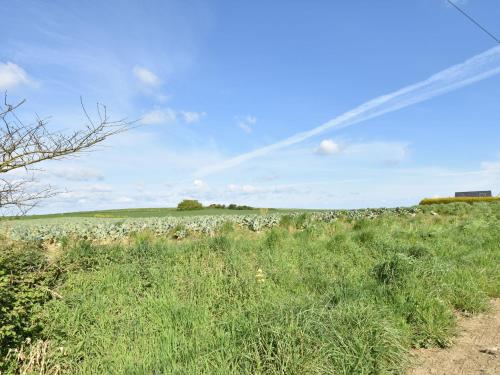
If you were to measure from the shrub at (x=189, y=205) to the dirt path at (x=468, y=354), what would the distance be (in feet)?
86.1

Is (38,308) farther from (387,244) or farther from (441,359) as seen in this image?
(387,244)

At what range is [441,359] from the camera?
434 cm

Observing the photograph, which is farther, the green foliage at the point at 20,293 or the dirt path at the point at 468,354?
the green foliage at the point at 20,293

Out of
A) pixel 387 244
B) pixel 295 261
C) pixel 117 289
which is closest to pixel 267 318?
pixel 117 289

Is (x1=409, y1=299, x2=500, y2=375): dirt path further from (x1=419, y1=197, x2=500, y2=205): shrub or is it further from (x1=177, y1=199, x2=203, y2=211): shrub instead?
(x1=419, y1=197, x2=500, y2=205): shrub

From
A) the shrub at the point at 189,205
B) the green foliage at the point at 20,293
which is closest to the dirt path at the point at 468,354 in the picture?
the green foliage at the point at 20,293

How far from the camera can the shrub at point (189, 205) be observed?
100 feet

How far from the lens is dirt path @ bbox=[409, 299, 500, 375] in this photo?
4082 millimetres

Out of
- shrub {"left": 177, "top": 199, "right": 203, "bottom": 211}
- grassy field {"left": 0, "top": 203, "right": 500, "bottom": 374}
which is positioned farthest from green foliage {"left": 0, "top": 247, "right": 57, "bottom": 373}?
shrub {"left": 177, "top": 199, "right": 203, "bottom": 211}

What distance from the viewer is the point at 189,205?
30.6 meters

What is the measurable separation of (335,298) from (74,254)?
5.08 m

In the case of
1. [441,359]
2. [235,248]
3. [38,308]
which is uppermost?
[235,248]

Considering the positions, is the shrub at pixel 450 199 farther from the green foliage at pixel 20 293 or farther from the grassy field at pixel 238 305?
the green foliage at pixel 20 293

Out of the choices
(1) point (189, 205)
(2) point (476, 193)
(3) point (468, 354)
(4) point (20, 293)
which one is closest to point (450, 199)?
(2) point (476, 193)
